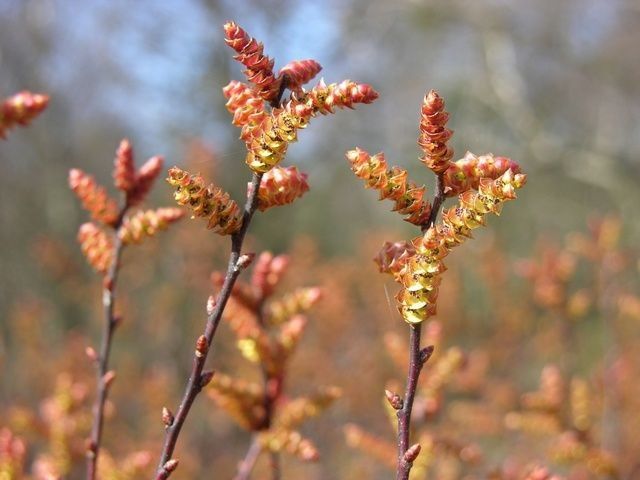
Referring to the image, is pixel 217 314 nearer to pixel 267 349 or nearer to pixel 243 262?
pixel 243 262

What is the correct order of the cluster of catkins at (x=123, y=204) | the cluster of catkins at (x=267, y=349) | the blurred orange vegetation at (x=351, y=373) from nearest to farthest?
the cluster of catkins at (x=123, y=204)
the cluster of catkins at (x=267, y=349)
the blurred orange vegetation at (x=351, y=373)

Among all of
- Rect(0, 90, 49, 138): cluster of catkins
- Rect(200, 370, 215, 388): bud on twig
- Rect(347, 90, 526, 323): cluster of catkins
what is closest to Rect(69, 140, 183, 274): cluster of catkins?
Rect(0, 90, 49, 138): cluster of catkins

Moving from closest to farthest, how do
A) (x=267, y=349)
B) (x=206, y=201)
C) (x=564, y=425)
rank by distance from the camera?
Result: 1. (x=206, y=201)
2. (x=267, y=349)
3. (x=564, y=425)

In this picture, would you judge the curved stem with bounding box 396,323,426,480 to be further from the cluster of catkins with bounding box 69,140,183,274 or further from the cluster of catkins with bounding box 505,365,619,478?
the cluster of catkins with bounding box 505,365,619,478

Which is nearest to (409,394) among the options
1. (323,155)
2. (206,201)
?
(206,201)

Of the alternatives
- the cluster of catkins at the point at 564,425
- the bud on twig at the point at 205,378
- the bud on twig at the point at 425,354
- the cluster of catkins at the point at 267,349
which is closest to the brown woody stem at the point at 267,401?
the cluster of catkins at the point at 267,349

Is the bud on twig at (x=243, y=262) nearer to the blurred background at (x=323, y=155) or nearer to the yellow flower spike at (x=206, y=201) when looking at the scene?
the yellow flower spike at (x=206, y=201)
